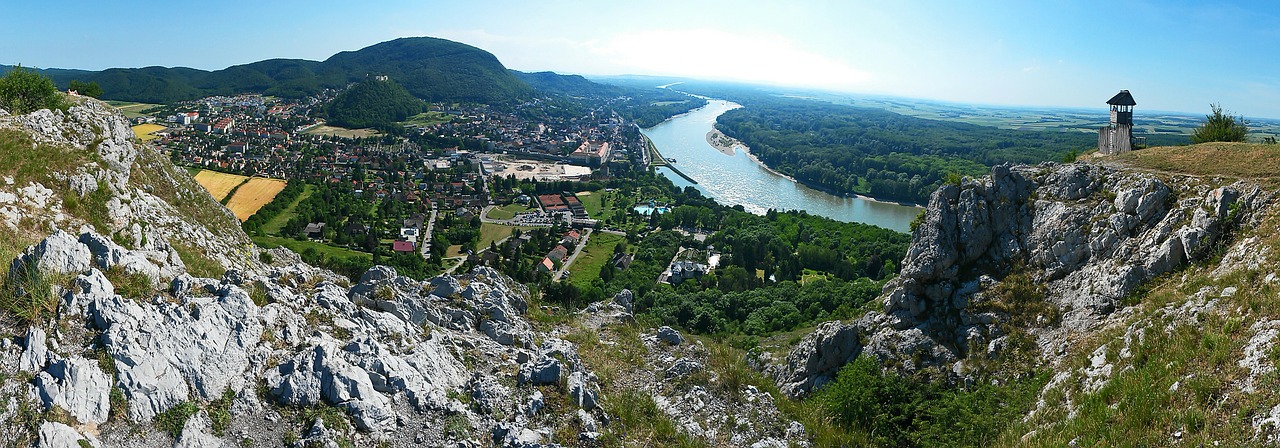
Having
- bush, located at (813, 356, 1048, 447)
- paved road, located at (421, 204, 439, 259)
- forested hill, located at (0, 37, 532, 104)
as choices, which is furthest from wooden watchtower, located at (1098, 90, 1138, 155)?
forested hill, located at (0, 37, 532, 104)

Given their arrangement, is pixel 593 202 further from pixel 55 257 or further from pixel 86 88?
pixel 55 257

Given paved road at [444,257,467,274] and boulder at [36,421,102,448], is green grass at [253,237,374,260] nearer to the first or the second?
paved road at [444,257,467,274]

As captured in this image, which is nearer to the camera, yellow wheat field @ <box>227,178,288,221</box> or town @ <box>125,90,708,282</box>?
town @ <box>125,90,708,282</box>

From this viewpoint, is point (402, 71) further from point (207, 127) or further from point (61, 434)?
point (61, 434)

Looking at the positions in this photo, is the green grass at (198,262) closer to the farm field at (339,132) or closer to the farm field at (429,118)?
the farm field at (339,132)

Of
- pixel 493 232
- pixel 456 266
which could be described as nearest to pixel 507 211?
pixel 493 232

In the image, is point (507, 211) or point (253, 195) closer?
point (253, 195)
